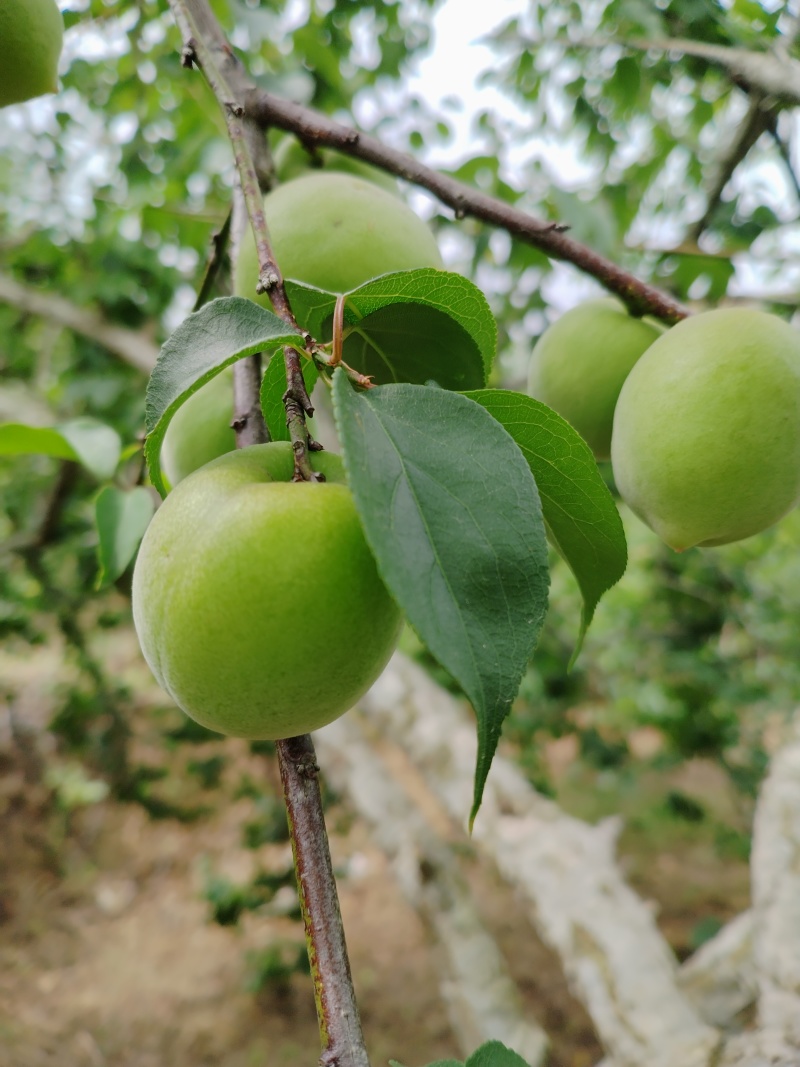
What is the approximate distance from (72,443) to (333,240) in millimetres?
439

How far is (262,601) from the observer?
0.39 metres

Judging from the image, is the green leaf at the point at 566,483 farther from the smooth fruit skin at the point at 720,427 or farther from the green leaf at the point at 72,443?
the green leaf at the point at 72,443

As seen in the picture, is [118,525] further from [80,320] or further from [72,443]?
[80,320]

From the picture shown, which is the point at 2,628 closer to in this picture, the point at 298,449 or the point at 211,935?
the point at 211,935

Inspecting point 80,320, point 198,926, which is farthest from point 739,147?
point 198,926

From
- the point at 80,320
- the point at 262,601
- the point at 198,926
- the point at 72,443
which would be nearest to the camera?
the point at 262,601

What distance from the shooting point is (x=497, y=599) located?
15.2 inches

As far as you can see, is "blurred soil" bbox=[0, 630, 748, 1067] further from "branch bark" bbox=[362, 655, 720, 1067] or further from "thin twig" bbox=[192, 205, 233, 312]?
"thin twig" bbox=[192, 205, 233, 312]

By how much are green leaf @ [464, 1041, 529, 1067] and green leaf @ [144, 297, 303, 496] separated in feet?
1.48

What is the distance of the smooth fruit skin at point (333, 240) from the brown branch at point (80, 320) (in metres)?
1.87

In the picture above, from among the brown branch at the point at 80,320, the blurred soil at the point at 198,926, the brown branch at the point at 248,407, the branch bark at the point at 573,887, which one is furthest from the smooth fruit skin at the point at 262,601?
the brown branch at the point at 80,320

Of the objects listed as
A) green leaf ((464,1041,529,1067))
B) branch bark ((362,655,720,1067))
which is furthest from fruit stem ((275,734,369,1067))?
branch bark ((362,655,720,1067))

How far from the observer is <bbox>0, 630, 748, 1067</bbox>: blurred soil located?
230 centimetres

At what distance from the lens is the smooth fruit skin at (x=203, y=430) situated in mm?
683
